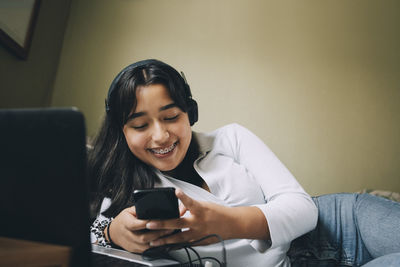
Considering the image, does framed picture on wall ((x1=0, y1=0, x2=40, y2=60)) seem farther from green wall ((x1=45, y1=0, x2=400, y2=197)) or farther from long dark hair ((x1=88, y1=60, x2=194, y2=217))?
long dark hair ((x1=88, y1=60, x2=194, y2=217))

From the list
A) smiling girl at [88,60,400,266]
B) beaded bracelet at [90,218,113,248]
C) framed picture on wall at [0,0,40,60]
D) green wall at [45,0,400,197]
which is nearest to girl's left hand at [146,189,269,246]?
smiling girl at [88,60,400,266]

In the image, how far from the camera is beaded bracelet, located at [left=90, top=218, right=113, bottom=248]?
726 mm

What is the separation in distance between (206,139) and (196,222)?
44cm

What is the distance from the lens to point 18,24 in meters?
1.21

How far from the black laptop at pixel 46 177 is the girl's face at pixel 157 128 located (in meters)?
0.44

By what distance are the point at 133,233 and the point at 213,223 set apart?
0.60 ft

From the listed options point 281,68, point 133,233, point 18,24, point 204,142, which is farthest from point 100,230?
point 281,68

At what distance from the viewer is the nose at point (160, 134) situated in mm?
753

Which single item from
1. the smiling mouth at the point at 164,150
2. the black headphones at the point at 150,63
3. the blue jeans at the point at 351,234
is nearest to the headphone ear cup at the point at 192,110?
the black headphones at the point at 150,63

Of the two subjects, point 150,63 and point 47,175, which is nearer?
point 47,175

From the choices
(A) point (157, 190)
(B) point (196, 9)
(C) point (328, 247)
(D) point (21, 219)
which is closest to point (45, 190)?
(D) point (21, 219)

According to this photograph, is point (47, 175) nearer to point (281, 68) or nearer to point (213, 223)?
point (213, 223)

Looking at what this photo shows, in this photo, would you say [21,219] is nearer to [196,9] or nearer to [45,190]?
[45,190]

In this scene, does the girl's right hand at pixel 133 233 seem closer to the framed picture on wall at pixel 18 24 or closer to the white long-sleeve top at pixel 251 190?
the white long-sleeve top at pixel 251 190
